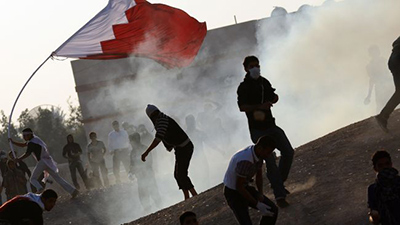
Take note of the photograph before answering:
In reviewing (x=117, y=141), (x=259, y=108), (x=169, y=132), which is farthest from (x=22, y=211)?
(x=117, y=141)

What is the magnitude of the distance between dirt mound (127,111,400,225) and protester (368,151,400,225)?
70.1 inches

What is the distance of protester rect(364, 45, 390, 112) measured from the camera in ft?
60.6

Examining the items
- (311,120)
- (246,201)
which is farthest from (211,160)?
(246,201)

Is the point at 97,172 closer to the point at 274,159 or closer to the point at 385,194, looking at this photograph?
the point at 274,159

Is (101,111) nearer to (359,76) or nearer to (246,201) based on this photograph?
(359,76)

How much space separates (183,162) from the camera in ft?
43.1

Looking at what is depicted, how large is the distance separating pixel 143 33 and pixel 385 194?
1230 centimetres

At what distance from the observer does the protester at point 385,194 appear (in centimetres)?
731

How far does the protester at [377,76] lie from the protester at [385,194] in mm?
11058

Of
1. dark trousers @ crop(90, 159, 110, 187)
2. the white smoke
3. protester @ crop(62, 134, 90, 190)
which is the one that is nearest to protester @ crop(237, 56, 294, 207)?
the white smoke

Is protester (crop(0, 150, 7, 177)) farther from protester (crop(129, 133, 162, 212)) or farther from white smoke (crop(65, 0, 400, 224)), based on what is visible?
protester (crop(129, 133, 162, 212))

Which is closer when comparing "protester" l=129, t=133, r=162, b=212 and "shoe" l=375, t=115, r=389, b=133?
"shoe" l=375, t=115, r=389, b=133

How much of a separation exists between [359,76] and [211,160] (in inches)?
262

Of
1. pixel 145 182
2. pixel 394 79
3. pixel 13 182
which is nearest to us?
pixel 394 79
